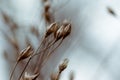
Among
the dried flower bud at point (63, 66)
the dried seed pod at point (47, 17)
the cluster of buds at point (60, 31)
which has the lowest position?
the dried seed pod at point (47, 17)

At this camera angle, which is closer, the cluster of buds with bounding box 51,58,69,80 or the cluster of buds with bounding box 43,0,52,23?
the cluster of buds with bounding box 51,58,69,80

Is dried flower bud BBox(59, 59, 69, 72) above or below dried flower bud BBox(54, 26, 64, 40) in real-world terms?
below

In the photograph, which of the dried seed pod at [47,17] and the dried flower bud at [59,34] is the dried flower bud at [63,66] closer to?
the dried flower bud at [59,34]

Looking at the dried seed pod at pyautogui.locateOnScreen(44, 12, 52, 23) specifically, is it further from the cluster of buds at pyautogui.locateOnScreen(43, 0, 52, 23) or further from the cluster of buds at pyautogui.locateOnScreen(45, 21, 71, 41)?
the cluster of buds at pyautogui.locateOnScreen(45, 21, 71, 41)

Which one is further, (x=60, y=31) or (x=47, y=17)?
(x=47, y=17)

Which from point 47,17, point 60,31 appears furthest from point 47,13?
point 60,31

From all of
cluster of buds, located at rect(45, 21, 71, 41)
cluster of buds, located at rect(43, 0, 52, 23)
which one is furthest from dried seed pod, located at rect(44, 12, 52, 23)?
cluster of buds, located at rect(45, 21, 71, 41)

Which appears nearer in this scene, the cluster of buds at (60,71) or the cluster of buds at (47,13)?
the cluster of buds at (60,71)

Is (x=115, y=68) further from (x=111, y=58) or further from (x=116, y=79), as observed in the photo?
(x=111, y=58)

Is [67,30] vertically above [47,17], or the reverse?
[67,30]

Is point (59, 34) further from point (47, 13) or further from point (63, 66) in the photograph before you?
point (47, 13)

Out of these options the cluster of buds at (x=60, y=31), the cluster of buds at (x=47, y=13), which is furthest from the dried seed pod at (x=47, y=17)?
the cluster of buds at (x=60, y=31)

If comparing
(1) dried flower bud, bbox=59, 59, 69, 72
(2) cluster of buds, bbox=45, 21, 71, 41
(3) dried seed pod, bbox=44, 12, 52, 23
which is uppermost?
(2) cluster of buds, bbox=45, 21, 71, 41
